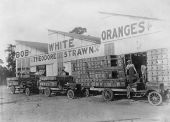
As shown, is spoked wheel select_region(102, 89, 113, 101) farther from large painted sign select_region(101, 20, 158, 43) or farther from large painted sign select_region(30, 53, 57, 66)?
large painted sign select_region(30, 53, 57, 66)

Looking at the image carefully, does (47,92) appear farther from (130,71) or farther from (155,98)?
(155,98)

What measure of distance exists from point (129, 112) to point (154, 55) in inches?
133

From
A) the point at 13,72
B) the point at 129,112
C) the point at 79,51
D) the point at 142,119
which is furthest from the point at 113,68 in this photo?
the point at 13,72

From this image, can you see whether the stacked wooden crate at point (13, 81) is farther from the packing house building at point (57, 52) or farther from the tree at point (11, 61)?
the tree at point (11, 61)

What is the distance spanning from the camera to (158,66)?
468 inches

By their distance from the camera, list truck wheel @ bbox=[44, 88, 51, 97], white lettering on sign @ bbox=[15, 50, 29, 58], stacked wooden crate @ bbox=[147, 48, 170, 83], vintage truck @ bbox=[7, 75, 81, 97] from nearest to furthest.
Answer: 1. stacked wooden crate @ bbox=[147, 48, 170, 83]
2. vintage truck @ bbox=[7, 75, 81, 97]
3. truck wheel @ bbox=[44, 88, 51, 97]
4. white lettering on sign @ bbox=[15, 50, 29, 58]

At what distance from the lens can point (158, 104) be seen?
11.1 meters

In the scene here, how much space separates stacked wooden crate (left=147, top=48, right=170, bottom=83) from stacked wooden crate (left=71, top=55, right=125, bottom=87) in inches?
61.0

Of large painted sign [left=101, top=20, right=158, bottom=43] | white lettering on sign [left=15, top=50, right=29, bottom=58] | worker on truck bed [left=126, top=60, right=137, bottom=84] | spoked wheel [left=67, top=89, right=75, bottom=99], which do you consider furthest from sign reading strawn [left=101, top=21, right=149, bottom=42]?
white lettering on sign [left=15, top=50, right=29, bottom=58]

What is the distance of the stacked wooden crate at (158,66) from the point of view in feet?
37.5

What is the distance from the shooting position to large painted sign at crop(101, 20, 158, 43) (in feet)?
56.6

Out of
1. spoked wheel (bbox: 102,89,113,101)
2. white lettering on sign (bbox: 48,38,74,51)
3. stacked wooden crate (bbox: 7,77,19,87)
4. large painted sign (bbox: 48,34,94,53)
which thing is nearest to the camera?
spoked wheel (bbox: 102,89,113,101)

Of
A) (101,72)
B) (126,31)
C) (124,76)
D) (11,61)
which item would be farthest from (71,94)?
(11,61)

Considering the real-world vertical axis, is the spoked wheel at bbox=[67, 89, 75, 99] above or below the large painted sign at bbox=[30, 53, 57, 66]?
below
